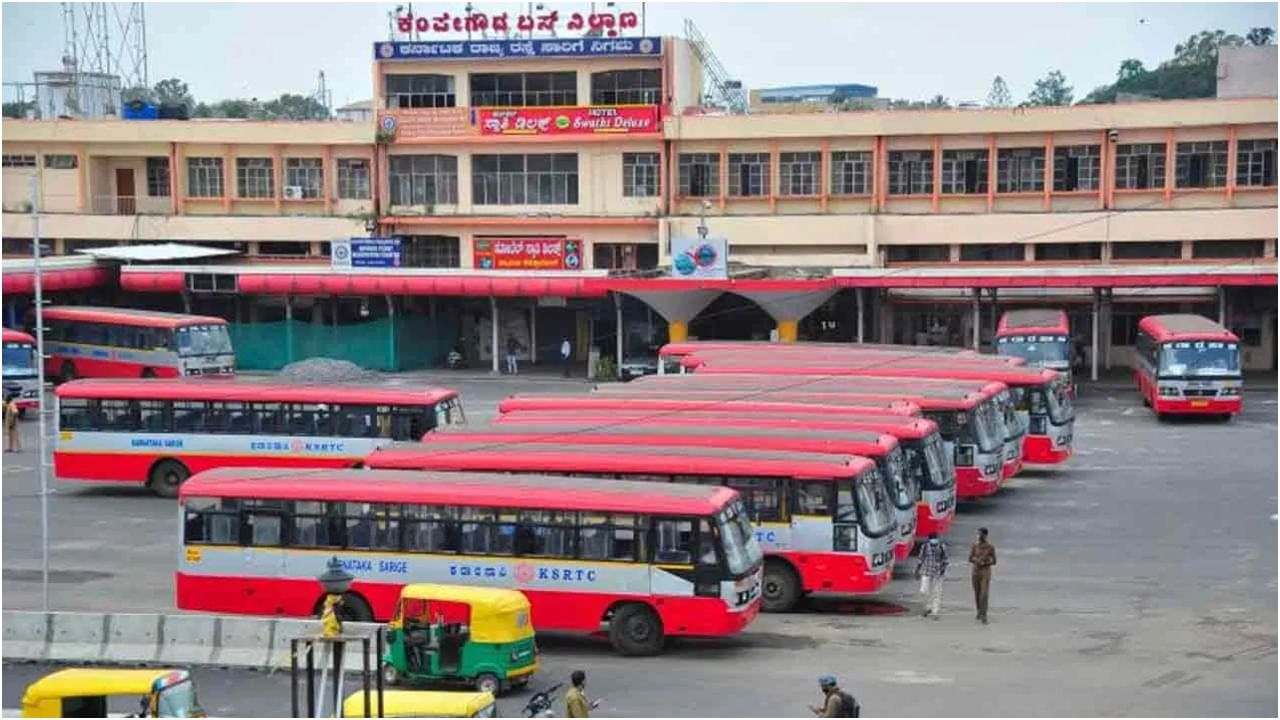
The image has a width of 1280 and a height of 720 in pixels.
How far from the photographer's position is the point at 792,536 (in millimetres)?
23531

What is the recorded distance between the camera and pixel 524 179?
184 feet

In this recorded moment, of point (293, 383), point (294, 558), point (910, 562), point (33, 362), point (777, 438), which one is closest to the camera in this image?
point (294, 558)

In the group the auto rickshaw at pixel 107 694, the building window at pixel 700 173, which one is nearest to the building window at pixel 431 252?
the building window at pixel 700 173

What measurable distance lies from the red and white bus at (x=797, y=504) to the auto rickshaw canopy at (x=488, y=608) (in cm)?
444

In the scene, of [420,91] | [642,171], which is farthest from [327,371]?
[420,91]

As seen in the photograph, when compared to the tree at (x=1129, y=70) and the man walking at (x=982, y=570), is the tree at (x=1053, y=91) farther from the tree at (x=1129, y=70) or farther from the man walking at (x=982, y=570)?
the man walking at (x=982, y=570)

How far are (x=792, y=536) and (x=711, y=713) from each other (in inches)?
214

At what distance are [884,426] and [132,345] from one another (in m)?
25.7

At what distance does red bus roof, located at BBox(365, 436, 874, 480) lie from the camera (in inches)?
930

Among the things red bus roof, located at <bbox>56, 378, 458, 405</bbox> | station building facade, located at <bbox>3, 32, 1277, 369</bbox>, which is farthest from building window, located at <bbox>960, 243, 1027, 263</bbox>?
red bus roof, located at <bbox>56, 378, 458, 405</bbox>

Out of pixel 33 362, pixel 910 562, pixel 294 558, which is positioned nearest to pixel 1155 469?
pixel 910 562

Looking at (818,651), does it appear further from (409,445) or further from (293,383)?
(293,383)

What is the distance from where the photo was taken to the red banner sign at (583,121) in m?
55.2

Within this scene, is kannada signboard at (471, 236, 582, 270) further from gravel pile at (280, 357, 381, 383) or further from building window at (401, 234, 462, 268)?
gravel pile at (280, 357, 381, 383)
